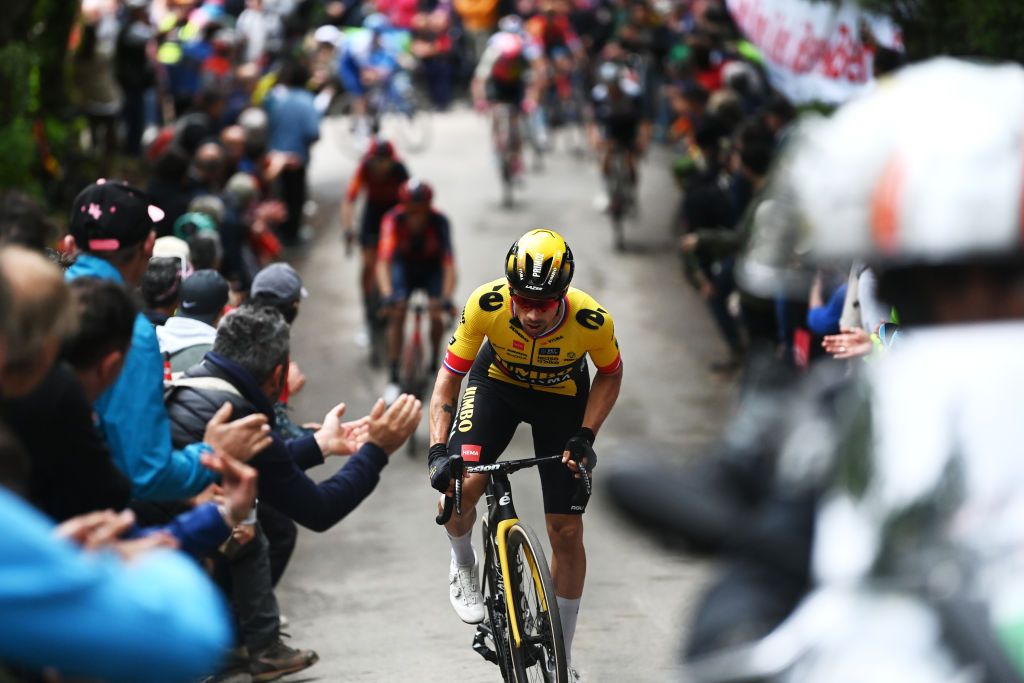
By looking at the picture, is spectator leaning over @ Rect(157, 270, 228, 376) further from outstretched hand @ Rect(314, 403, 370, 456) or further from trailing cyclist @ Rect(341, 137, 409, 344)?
trailing cyclist @ Rect(341, 137, 409, 344)

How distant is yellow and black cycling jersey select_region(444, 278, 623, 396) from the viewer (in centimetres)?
651

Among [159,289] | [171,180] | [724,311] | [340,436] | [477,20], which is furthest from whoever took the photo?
[477,20]

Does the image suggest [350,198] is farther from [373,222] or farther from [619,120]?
[619,120]

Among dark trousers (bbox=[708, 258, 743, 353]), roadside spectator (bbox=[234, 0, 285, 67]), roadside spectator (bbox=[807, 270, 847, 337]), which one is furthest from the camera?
roadside spectator (bbox=[234, 0, 285, 67])

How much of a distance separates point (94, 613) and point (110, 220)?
375 cm

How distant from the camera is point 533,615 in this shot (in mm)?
6195

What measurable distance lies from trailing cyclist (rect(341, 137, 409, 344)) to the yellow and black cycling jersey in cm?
708

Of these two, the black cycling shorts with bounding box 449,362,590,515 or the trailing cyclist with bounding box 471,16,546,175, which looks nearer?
the black cycling shorts with bounding box 449,362,590,515

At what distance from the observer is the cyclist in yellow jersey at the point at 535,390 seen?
6238mm

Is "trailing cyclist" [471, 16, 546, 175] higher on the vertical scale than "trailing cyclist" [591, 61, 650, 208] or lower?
higher

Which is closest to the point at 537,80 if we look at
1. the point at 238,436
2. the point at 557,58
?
the point at 557,58

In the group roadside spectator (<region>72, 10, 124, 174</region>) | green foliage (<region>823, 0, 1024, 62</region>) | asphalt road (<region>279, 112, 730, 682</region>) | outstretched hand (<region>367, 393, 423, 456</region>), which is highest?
roadside spectator (<region>72, 10, 124, 174</region>)

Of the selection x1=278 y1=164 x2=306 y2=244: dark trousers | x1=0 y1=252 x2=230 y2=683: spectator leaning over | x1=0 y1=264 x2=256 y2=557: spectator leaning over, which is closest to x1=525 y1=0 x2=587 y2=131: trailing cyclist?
x1=278 y1=164 x2=306 y2=244: dark trousers

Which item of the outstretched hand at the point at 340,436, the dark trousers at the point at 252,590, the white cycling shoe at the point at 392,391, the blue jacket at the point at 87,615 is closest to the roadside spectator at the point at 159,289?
the dark trousers at the point at 252,590
